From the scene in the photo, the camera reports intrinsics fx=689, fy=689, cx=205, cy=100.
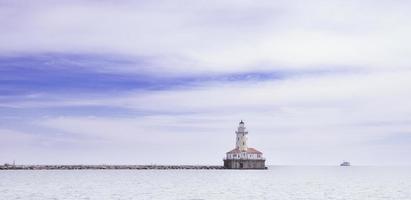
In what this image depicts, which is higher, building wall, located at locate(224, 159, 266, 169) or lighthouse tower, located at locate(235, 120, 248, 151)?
lighthouse tower, located at locate(235, 120, 248, 151)

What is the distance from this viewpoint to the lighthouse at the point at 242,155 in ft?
514

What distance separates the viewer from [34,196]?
2507 inches

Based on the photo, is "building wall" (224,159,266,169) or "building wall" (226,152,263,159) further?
"building wall" (226,152,263,159)

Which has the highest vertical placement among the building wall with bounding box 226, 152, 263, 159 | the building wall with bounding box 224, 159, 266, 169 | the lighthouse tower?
the lighthouse tower

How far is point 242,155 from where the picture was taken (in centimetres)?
15862

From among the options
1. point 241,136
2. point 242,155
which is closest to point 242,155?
point 242,155

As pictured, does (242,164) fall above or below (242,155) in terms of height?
below

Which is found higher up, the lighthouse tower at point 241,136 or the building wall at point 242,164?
the lighthouse tower at point 241,136

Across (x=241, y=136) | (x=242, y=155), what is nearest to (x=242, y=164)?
(x=242, y=155)

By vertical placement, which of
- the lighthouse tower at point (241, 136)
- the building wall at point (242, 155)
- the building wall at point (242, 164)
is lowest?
the building wall at point (242, 164)

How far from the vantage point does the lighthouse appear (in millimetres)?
156575

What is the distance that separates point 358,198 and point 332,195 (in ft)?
12.0

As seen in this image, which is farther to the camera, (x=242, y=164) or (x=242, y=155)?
(x=242, y=164)

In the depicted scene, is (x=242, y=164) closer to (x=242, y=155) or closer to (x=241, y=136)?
(x=242, y=155)
